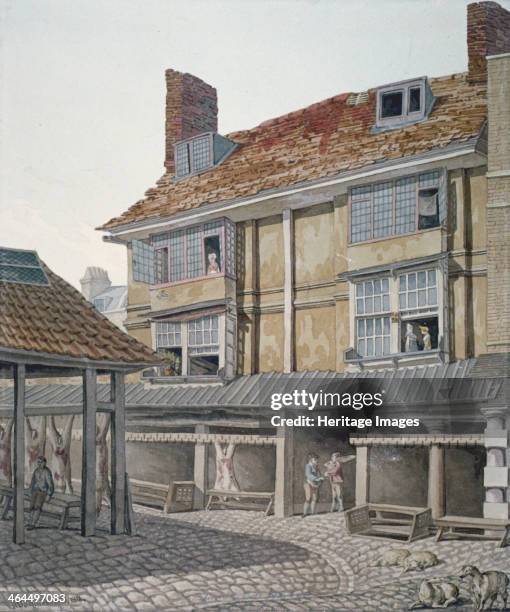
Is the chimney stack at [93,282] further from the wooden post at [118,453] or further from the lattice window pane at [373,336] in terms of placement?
the lattice window pane at [373,336]

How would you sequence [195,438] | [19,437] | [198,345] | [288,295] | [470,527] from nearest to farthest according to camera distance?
[470,527] → [19,437] → [288,295] → [195,438] → [198,345]

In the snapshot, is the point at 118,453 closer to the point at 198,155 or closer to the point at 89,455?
the point at 89,455

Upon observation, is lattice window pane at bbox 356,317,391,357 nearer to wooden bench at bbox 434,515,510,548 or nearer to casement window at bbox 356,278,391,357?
casement window at bbox 356,278,391,357

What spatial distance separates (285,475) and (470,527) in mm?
1809

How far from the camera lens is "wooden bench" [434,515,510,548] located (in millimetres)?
8141

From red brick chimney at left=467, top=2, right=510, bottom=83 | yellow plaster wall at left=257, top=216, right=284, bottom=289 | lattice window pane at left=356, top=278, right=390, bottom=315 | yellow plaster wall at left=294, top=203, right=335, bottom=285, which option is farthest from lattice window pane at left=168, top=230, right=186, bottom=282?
red brick chimney at left=467, top=2, right=510, bottom=83

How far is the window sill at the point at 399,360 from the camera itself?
8.53 m

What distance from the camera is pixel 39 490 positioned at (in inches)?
348

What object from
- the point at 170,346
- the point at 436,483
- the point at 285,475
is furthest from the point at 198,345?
the point at 436,483

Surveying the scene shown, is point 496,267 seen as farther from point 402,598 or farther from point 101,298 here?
point 101,298

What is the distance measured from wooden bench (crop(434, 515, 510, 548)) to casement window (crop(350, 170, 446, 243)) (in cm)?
275

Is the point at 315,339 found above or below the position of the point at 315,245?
below

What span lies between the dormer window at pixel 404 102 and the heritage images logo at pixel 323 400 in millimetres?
2730

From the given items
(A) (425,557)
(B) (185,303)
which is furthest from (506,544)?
(B) (185,303)
